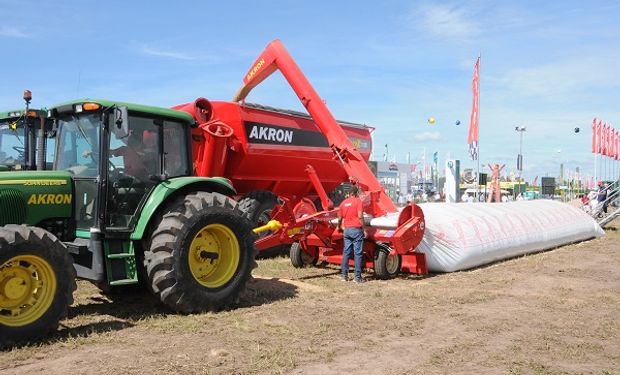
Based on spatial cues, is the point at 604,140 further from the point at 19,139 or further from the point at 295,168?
the point at 19,139

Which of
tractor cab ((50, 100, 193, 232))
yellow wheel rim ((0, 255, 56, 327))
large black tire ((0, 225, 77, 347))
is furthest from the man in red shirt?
yellow wheel rim ((0, 255, 56, 327))

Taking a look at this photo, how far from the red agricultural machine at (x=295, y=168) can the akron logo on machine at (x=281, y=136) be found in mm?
20

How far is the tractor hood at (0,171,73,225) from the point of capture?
5555mm

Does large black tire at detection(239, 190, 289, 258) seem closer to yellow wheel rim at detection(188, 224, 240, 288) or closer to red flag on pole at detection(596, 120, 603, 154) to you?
yellow wheel rim at detection(188, 224, 240, 288)

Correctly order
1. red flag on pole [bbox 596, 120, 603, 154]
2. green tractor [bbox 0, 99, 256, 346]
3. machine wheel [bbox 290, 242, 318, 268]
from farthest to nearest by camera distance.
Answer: red flag on pole [bbox 596, 120, 603, 154] → machine wheel [bbox 290, 242, 318, 268] → green tractor [bbox 0, 99, 256, 346]

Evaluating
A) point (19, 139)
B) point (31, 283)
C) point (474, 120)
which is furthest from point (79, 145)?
point (474, 120)

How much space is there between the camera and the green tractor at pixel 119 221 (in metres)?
5.13

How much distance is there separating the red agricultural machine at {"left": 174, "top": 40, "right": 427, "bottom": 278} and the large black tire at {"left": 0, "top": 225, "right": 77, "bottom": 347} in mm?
3552

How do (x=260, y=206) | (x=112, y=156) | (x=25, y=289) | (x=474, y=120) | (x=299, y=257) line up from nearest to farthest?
(x=25, y=289) → (x=112, y=156) → (x=299, y=257) → (x=260, y=206) → (x=474, y=120)

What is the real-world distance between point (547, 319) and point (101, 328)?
185 inches

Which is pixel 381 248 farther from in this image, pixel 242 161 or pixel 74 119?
pixel 74 119

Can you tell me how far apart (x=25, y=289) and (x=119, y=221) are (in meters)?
1.28

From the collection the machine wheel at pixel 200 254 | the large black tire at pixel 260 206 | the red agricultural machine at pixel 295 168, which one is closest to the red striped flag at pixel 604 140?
the red agricultural machine at pixel 295 168

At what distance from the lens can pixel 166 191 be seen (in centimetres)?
634
